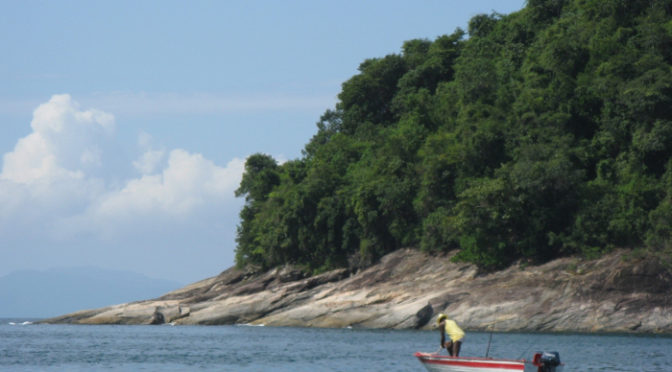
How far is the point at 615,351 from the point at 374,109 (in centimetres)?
6130

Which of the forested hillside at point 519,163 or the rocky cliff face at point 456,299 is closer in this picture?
the rocky cliff face at point 456,299

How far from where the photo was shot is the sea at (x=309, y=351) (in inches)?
1475

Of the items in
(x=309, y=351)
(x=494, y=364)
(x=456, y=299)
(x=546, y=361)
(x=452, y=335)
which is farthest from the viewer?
(x=456, y=299)

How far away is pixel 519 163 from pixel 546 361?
3412 cm

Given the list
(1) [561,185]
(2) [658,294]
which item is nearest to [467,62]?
(1) [561,185]

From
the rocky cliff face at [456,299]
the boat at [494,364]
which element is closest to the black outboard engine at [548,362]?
the boat at [494,364]

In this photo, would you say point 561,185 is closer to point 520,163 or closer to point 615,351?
point 520,163

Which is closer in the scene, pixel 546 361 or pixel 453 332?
pixel 546 361

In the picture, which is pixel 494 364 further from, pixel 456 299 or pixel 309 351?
pixel 456 299

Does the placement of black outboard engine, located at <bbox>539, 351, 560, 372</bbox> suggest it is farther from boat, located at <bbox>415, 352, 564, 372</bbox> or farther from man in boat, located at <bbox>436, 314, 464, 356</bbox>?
man in boat, located at <bbox>436, 314, 464, 356</bbox>

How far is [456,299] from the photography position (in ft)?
195

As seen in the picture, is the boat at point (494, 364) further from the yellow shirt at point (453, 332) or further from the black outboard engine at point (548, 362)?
the yellow shirt at point (453, 332)

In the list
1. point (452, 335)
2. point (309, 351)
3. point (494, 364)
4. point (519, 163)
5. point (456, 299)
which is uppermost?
point (519, 163)

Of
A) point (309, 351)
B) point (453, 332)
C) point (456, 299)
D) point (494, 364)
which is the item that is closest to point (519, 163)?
point (456, 299)
